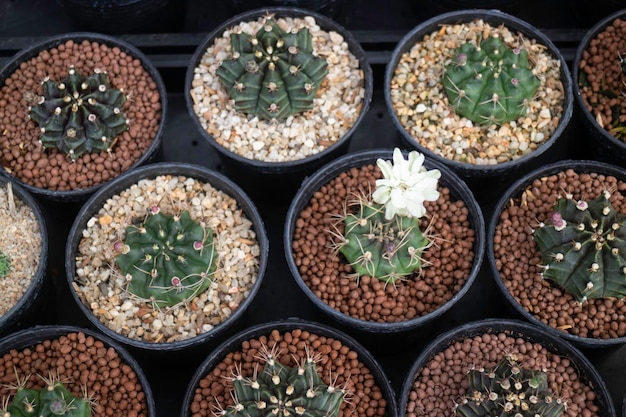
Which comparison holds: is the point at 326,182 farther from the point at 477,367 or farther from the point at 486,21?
the point at 486,21

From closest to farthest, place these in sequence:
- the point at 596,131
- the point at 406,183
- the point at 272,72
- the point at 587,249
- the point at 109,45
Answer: the point at 406,183 → the point at 587,249 → the point at 272,72 → the point at 596,131 → the point at 109,45

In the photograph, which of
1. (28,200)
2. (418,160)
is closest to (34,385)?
(28,200)

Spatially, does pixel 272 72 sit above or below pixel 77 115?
above

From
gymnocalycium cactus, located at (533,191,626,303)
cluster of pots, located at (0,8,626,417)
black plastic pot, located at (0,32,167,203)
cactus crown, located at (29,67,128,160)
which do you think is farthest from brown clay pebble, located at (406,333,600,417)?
cactus crown, located at (29,67,128,160)

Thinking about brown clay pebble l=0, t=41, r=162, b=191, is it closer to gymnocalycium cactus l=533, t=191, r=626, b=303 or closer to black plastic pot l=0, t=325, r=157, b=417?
black plastic pot l=0, t=325, r=157, b=417

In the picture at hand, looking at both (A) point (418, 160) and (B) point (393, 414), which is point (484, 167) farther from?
(B) point (393, 414)

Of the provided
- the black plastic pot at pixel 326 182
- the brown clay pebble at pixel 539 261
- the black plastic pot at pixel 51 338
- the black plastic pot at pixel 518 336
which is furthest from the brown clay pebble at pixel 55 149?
the brown clay pebble at pixel 539 261

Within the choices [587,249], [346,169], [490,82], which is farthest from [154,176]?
[587,249]
